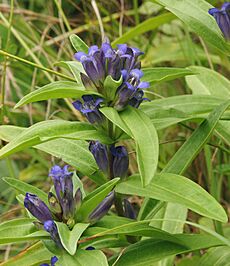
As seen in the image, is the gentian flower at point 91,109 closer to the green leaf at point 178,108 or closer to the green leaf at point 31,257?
the green leaf at point 178,108

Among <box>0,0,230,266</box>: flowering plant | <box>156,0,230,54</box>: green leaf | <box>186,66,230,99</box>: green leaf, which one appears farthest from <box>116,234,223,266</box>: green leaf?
<box>186,66,230,99</box>: green leaf

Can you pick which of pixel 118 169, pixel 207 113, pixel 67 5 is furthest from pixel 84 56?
pixel 67 5

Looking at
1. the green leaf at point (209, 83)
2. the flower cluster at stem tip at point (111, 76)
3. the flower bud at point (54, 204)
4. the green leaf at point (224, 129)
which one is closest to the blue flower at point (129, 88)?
the flower cluster at stem tip at point (111, 76)

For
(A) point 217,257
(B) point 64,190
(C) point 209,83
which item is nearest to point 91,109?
(B) point 64,190

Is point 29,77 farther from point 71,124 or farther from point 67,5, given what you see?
point 71,124

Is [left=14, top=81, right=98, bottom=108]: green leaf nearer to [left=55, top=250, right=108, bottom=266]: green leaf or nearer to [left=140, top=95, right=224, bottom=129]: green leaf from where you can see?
[left=140, top=95, right=224, bottom=129]: green leaf

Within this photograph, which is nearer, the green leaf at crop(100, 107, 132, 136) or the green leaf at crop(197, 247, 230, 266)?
the green leaf at crop(100, 107, 132, 136)

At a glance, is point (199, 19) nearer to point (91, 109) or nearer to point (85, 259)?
point (91, 109)
